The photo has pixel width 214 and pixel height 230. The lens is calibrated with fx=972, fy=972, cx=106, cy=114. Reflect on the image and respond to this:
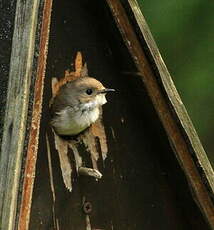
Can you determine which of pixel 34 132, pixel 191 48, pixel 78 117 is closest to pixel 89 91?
pixel 78 117

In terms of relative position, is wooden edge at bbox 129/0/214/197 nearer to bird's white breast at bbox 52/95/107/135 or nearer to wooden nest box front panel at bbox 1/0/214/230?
wooden nest box front panel at bbox 1/0/214/230

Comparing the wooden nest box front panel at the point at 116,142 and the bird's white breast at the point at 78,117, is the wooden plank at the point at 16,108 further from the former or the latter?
the bird's white breast at the point at 78,117

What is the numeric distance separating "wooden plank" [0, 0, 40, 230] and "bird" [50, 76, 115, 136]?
1.25ft

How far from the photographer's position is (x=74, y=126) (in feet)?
14.5

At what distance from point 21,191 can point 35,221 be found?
0.88ft

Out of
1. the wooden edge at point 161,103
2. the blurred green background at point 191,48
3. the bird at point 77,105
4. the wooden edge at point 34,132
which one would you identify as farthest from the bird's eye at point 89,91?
the blurred green background at point 191,48

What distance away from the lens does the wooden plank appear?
382 centimetres

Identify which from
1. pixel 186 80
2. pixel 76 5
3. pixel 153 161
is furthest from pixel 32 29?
pixel 186 80

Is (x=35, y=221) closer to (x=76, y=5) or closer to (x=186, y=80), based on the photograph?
(x=76, y=5)

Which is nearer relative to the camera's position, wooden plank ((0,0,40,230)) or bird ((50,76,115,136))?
wooden plank ((0,0,40,230))

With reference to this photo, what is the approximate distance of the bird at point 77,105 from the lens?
14.2 ft

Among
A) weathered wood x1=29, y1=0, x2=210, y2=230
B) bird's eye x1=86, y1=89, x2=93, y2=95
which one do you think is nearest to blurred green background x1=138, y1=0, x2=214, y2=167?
weathered wood x1=29, y1=0, x2=210, y2=230

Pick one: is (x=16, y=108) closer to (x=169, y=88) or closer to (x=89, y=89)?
(x=89, y=89)

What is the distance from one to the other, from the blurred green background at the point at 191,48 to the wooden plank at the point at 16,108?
371cm
